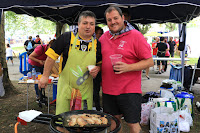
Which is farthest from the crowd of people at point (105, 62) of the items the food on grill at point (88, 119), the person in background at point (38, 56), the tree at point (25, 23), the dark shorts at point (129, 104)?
the tree at point (25, 23)

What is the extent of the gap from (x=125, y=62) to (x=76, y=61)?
1.85ft

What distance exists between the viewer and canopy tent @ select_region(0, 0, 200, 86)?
3928mm

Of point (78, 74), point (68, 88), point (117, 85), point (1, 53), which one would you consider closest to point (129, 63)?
point (117, 85)

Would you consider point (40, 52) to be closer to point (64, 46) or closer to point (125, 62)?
point (64, 46)

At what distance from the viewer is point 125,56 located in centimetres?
217

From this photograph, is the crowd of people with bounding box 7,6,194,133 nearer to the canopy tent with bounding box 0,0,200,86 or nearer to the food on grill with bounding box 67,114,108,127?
the food on grill with bounding box 67,114,108,127

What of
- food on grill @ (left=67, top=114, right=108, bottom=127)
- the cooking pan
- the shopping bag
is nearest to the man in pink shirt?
the cooking pan

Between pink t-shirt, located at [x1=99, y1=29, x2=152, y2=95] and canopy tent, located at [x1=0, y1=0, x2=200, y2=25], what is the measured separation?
1.94 m

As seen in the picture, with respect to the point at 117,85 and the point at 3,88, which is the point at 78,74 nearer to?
the point at 117,85

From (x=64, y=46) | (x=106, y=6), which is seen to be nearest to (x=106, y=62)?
(x=64, y=46)

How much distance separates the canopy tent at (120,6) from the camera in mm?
3928

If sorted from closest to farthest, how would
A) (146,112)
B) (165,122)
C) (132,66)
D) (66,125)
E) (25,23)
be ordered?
(66,125)
(132,66)
(165,122)
(146,112)
(25,23)

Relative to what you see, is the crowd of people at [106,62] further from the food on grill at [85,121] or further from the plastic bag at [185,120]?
the plastic bag at [185,120]

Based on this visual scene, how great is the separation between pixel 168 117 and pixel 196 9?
337 centimetres
